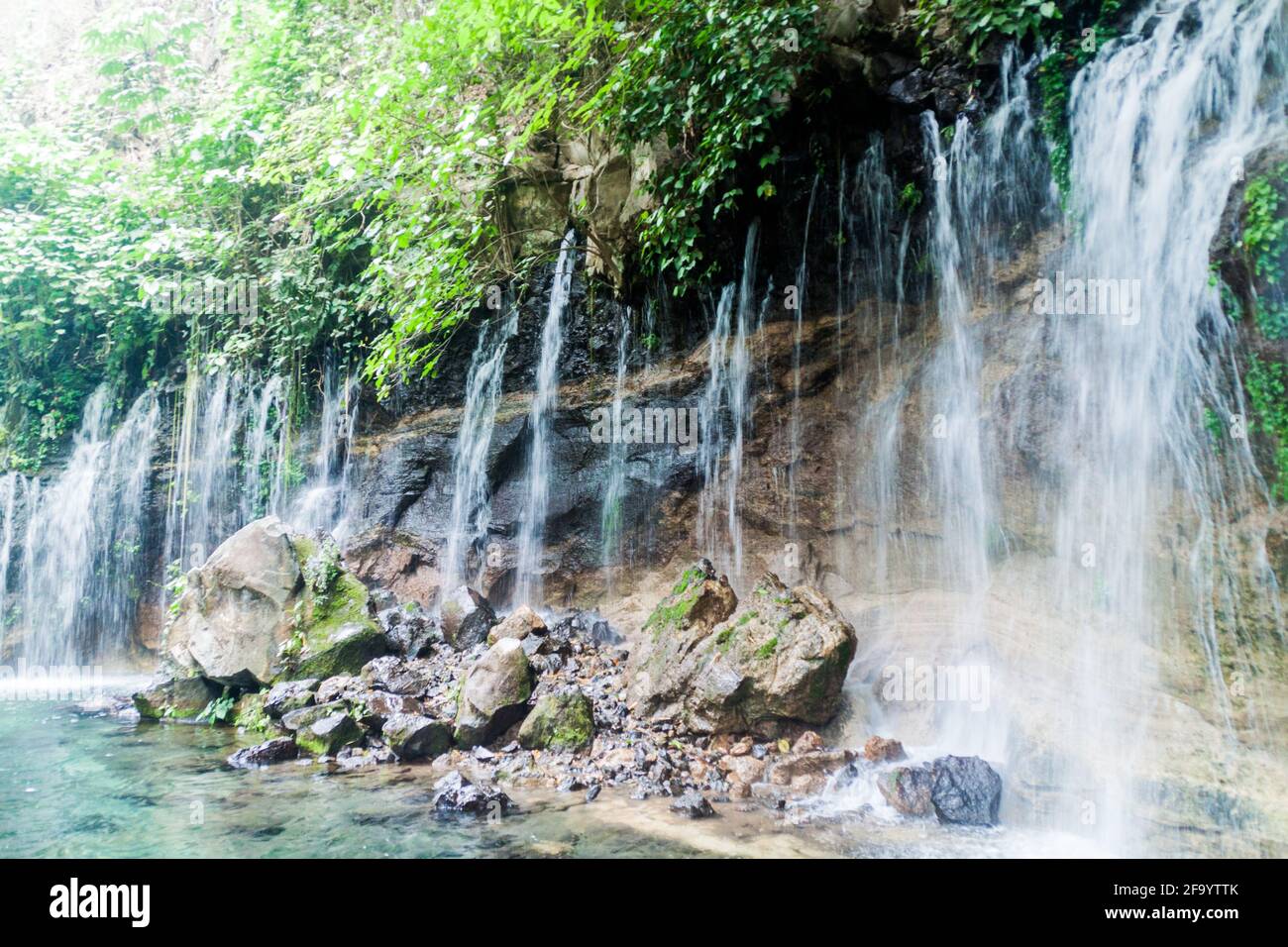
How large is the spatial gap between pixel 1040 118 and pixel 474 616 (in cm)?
788

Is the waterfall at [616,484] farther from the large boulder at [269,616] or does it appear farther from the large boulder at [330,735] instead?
the large boulder at [330,735]

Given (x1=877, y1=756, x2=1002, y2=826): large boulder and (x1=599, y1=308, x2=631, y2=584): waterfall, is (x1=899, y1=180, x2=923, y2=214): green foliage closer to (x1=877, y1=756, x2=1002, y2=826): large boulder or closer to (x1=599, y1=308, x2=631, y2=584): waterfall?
(x1=599, y1=308, x2=631, y2=584): waterfall

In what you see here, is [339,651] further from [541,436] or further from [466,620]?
[541,436]

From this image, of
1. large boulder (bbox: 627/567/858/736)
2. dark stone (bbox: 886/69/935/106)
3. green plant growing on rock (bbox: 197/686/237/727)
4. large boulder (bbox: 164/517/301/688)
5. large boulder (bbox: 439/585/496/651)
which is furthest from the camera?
large boulder (bbox: 439/585/496/651)

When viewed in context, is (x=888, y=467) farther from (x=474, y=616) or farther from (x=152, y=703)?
(x=152, y=703)

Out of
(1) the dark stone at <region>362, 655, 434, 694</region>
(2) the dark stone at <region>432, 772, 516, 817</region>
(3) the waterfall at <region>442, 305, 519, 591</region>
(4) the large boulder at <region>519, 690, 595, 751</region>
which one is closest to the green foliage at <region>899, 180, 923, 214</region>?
(3) the waterfall at <region>442, 305, 519, 591</region>

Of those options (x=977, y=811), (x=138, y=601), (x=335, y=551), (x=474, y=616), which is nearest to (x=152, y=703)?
(x=335, y=551)

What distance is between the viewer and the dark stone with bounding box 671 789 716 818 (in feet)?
17.6

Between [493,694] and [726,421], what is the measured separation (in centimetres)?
441

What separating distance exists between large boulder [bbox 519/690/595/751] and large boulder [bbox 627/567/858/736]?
1.93 feet

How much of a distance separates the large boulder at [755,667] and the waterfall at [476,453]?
4.71 m

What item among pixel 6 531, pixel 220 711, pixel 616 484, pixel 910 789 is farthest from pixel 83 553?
pixel 910 789

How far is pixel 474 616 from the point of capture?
30.9ft

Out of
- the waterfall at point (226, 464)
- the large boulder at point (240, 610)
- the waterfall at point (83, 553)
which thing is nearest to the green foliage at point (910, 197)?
the large boulder at point (240, 610)
